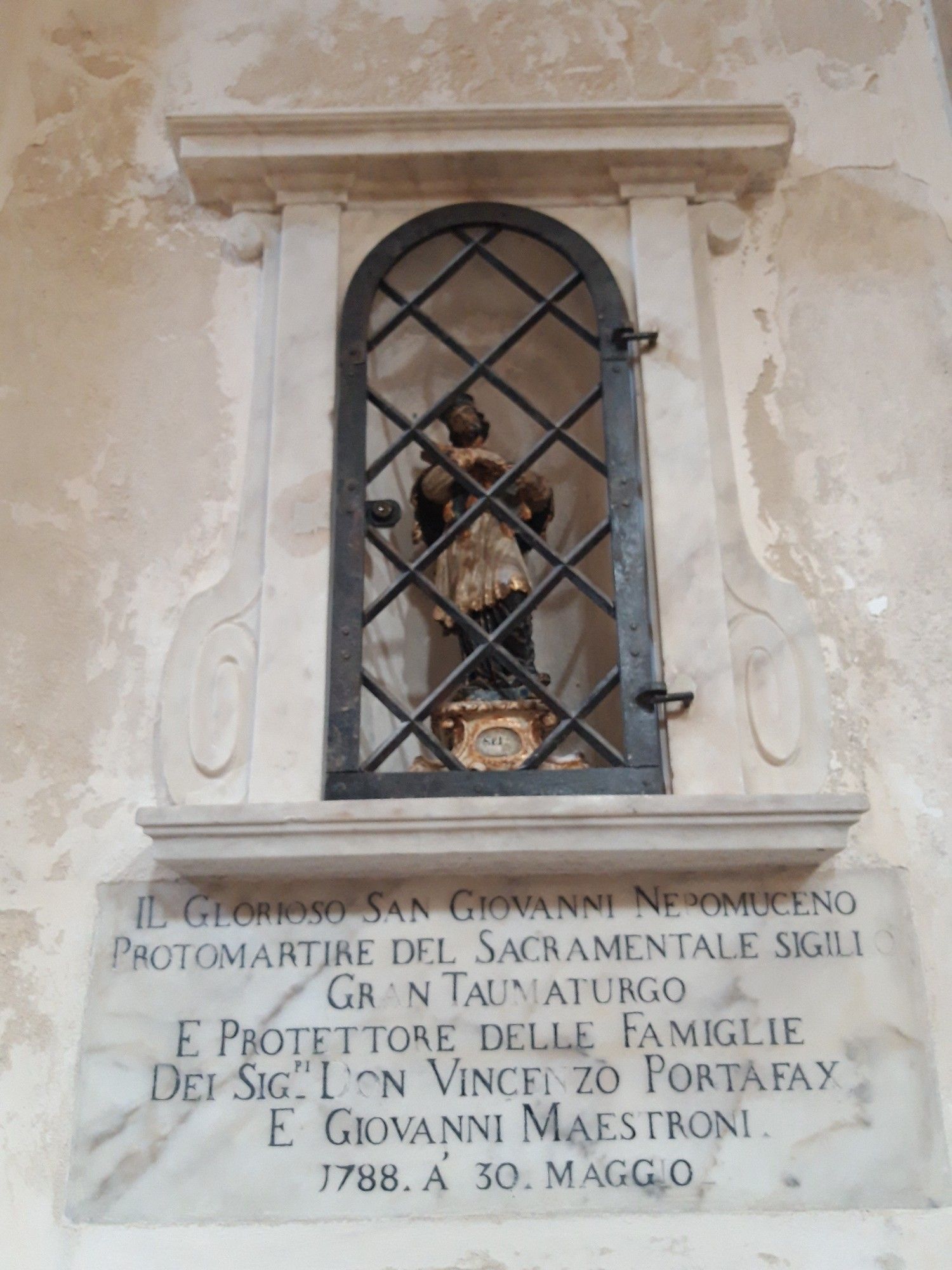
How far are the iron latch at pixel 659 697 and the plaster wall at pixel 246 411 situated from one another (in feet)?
1.06

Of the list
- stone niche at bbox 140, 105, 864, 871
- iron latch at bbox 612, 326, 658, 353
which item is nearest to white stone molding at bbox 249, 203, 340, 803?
stone niche at bbox 140, 105, 864, 871

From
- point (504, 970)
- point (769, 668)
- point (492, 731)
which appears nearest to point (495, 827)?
point (504, 970)

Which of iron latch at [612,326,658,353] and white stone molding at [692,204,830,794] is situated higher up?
iron latch at [612,326,658,353]

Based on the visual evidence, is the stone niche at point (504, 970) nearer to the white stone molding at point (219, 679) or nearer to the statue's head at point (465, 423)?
the white stone molding at point (219, 679)

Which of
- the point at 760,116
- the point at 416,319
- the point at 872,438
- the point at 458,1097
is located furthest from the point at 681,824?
the point at 760,116

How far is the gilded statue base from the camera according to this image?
2.57 meters

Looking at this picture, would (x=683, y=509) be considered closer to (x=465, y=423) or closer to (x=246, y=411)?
(x=465, y=423)

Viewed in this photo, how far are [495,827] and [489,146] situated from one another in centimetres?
157

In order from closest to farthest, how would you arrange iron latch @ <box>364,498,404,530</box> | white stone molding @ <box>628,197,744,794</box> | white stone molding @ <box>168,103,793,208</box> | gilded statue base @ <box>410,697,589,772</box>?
white stone molding @ <box>628,197,744,794</box> → gilded statue base @ <box>410,697,589,772</box> → iron latch @ <box>364,498,404,530</box> → white stone molding @ <box>168,103,793,208</box>

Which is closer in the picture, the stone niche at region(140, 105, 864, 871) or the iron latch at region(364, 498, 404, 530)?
the stone niche at region(140, 105, 864, 871)

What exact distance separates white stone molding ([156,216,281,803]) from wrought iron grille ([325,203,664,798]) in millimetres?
162

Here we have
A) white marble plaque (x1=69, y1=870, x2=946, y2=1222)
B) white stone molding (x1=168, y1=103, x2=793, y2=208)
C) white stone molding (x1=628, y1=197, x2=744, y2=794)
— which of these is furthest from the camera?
white stone molding (x1=168, y1=103, x2=793, y2=208)

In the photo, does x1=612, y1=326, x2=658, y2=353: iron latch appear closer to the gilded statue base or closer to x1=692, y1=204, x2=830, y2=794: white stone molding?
x1=692, y1=204, x2=830, y2=794: white stone molding

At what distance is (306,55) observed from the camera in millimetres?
3129
